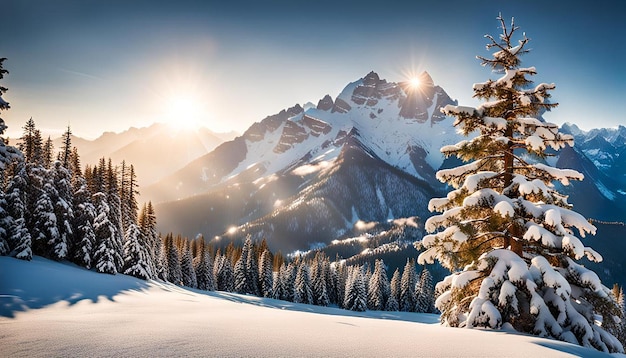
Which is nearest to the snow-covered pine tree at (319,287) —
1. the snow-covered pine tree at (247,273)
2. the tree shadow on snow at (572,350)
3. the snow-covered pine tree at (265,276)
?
the snow-covered pine tree at (265,276)

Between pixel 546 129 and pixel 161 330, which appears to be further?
pixel 546 129

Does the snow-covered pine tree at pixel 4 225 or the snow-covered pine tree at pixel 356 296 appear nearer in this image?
the snow-covered pine tree at pixel 4 225

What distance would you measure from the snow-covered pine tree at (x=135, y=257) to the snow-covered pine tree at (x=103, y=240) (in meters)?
2.34

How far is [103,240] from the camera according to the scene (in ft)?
103

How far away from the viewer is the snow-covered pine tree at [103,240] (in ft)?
Result: 100

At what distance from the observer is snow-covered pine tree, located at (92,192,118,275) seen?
30547 millimetres

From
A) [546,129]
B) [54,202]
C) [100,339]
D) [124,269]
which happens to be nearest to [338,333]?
[100,339]

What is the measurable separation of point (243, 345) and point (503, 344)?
5.11 meters

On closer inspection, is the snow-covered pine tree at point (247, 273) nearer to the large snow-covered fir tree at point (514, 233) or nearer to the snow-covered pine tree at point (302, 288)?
the snow-covered pine tree at point (302, 288)

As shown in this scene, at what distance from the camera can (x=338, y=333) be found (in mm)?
7074

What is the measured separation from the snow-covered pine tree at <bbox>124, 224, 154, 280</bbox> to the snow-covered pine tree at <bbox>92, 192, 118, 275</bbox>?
234cm

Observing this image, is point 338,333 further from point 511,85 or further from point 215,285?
point 215,285

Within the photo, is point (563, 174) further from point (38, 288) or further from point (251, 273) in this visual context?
point (251, 273)

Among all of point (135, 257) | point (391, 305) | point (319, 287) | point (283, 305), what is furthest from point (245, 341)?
point (391, 305)
